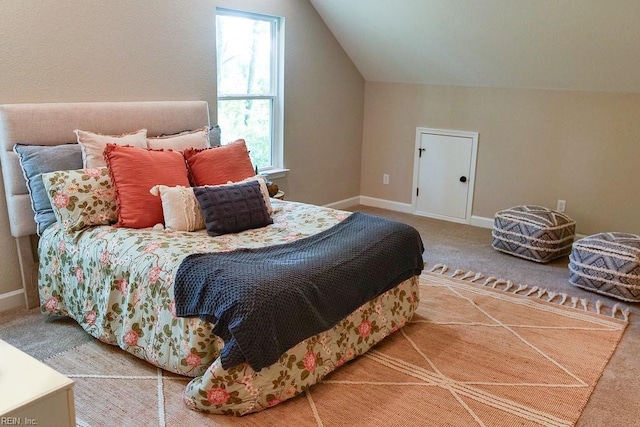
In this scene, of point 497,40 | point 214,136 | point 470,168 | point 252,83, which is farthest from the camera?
point 470,168

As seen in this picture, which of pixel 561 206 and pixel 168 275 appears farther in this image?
pixel 561 206

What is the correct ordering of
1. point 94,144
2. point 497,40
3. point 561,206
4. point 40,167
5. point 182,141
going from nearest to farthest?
point 40,167
point 94,144
point 182,141
point 497,40
point 561,206

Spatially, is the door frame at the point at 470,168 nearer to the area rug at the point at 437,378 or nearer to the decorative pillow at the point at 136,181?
the area rug at the point at 437,378

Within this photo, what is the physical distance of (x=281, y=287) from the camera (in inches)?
86.4

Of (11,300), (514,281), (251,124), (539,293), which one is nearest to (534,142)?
(514,281)

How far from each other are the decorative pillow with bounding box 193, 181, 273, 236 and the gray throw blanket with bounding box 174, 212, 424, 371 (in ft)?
1.15

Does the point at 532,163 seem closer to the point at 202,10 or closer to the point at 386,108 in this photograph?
the point at 386,108

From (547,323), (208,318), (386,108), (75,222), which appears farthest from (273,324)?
(386,108)

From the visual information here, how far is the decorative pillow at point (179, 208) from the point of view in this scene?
9.30 ft

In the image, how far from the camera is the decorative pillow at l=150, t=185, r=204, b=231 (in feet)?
9.30

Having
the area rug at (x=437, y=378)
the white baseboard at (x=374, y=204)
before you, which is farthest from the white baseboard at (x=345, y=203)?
the area rug at (x=437, y=378)

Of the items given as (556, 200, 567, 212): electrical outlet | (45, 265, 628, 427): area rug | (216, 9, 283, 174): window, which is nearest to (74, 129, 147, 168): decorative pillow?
(45, 265, 628, 427): area rug

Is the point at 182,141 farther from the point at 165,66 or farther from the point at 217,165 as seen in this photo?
the point at 165,66

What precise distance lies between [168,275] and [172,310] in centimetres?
15
